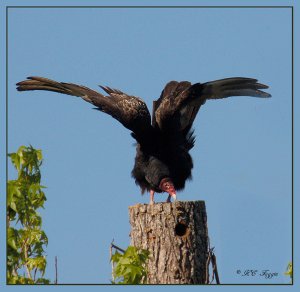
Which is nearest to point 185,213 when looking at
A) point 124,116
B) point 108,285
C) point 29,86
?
point 108,285

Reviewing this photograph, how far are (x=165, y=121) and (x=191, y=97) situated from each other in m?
0.44

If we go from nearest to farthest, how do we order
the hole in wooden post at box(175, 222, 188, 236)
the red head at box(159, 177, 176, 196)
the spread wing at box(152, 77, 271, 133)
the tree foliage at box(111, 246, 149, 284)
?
the tree foliage at box(111, 246, 149, 284) < the hole in wooden post at box(175, 222, 188, 236) < the red head at box(159, 177, 176, 196) < the spread wing at box(152, 77, 271, 133)

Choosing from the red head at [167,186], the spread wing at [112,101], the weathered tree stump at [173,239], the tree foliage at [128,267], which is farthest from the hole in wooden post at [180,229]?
the spread wing at [112,101]

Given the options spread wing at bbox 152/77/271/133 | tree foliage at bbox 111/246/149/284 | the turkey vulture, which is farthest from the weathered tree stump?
spread wing at bbox 152/77/271/133

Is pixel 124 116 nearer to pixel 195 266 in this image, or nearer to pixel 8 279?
pixel 195 266

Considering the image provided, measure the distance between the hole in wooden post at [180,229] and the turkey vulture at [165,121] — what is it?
7.02 feet

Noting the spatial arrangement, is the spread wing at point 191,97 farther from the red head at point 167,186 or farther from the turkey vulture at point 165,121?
the red head at point 167,186

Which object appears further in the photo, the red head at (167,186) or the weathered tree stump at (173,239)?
the red head at (167,186)

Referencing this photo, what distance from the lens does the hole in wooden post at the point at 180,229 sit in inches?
309

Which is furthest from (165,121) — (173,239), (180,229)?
(173,239)

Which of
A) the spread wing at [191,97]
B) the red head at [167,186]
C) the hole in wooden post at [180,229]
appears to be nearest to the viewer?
the hole in wooden post at [180,229]

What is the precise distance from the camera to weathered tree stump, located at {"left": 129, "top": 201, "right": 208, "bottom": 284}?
769cm

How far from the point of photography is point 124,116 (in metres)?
10.2

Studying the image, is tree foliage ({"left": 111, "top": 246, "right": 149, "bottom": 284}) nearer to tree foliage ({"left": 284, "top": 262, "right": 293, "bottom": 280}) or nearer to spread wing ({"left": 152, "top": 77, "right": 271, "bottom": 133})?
tree foliage ({"left": 284, "top": 262, "right": 293, "bottom": 280})
